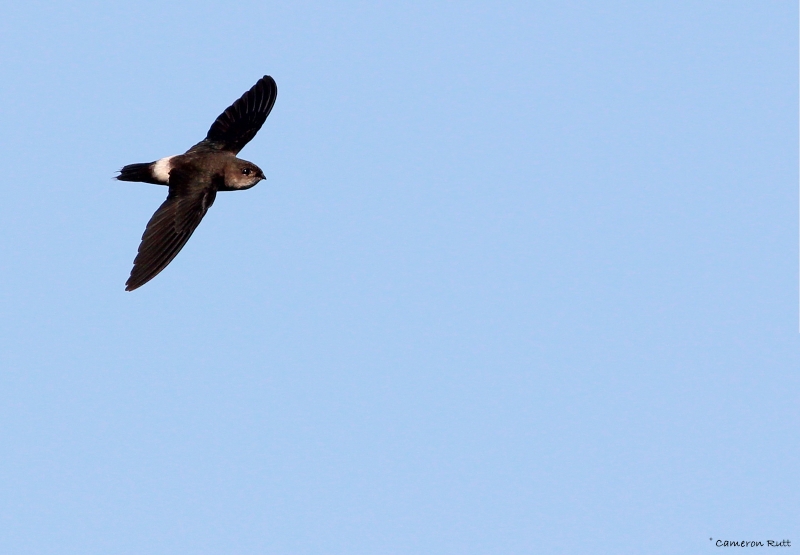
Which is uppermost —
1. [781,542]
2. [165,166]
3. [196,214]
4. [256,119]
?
[256,119]

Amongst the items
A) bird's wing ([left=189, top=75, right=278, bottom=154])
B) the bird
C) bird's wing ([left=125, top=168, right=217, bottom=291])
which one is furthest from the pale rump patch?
bird's wing ([left=189, top=75, right=278, bottom=154])

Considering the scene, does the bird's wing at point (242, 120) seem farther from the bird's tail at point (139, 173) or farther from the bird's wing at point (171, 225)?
the bird's wing at point (171, 225)

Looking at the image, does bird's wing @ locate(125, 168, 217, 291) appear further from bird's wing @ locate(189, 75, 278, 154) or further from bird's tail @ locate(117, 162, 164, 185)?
bird's wing @ locate(189, 75, 278, 154)

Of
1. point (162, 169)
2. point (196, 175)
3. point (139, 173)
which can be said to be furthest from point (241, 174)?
point (139, 173)

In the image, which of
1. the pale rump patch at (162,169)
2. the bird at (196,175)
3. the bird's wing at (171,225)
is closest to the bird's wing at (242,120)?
the bird at (196,175)

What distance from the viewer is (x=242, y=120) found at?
17.2 metres

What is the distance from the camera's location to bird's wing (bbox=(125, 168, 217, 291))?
560 inches

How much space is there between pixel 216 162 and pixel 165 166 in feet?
2.43

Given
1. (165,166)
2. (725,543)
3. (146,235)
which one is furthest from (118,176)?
(725,543)

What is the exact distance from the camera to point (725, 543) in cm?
1362

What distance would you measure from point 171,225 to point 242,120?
121 inches

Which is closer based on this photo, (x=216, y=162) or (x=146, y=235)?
(x=146, y=235)

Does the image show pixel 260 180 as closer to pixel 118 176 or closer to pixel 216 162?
pixel 216 162

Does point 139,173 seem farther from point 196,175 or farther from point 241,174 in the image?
point 241,174
